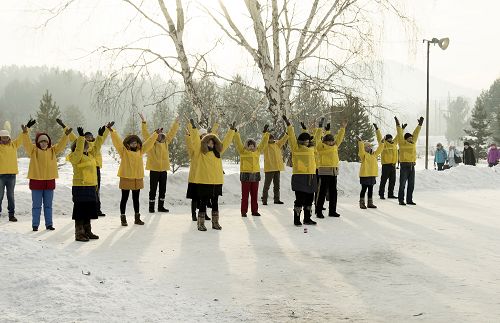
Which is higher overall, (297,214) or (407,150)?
(407,150)

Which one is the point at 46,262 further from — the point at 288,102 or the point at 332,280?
the point at 288,102

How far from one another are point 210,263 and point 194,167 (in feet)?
9.87

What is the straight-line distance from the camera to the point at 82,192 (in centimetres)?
820

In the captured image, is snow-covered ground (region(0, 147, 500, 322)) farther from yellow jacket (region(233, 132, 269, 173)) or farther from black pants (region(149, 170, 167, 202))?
yellow jacket (region(233, 132, 269, 173))

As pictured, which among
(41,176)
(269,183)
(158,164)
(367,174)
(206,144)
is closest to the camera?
(206,144)

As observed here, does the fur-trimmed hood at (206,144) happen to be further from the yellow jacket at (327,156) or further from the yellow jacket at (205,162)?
the yellow jacket at (327,156)

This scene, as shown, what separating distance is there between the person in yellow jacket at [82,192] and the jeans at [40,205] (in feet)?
4.15

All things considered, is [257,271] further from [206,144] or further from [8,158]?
[8,158]

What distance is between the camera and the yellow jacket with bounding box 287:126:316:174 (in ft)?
31.4

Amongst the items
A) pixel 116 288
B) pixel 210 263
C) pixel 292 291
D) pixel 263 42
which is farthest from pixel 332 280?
pixel 263 42

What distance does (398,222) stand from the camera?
33.6 ft

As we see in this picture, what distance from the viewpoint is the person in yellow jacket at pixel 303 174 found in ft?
31.2

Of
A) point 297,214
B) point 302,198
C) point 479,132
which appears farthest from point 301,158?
point 479,132

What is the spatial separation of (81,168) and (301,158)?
397 centimetres
